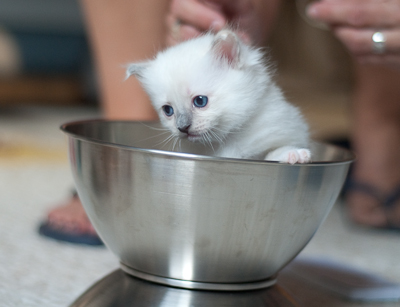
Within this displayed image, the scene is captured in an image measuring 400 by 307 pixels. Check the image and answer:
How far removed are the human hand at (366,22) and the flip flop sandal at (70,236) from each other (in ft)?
2.24

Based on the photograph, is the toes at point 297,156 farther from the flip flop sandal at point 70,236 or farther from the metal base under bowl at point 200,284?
the flip flop sandal at point 70,236

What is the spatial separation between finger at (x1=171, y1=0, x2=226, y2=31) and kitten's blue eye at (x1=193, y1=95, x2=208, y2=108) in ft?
0.77

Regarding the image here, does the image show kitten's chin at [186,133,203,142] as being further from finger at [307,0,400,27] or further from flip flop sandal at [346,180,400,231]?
flip flop sandal at [346,180,400,231]

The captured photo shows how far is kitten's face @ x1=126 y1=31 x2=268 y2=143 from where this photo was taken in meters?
0.66

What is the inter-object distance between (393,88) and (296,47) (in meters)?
0.61

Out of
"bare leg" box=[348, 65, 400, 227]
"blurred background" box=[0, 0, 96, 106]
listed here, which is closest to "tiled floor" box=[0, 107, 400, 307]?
"bare leg" box=[348, 65, 400, 227]

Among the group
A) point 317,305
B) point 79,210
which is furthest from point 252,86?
point 79,210

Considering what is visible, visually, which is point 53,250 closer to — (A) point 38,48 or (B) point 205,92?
(B) point 205,92

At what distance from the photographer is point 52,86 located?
3822 mm

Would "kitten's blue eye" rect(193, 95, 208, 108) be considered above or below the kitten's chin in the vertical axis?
above

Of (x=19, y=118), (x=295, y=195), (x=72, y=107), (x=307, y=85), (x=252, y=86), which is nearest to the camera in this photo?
(x=295, y=195)

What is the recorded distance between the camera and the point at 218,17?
850 millimetres

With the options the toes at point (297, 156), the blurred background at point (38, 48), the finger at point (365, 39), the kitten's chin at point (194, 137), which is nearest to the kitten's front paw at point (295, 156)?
the toes at point (297, 156)

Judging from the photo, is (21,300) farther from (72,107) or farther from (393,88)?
(72,107)
